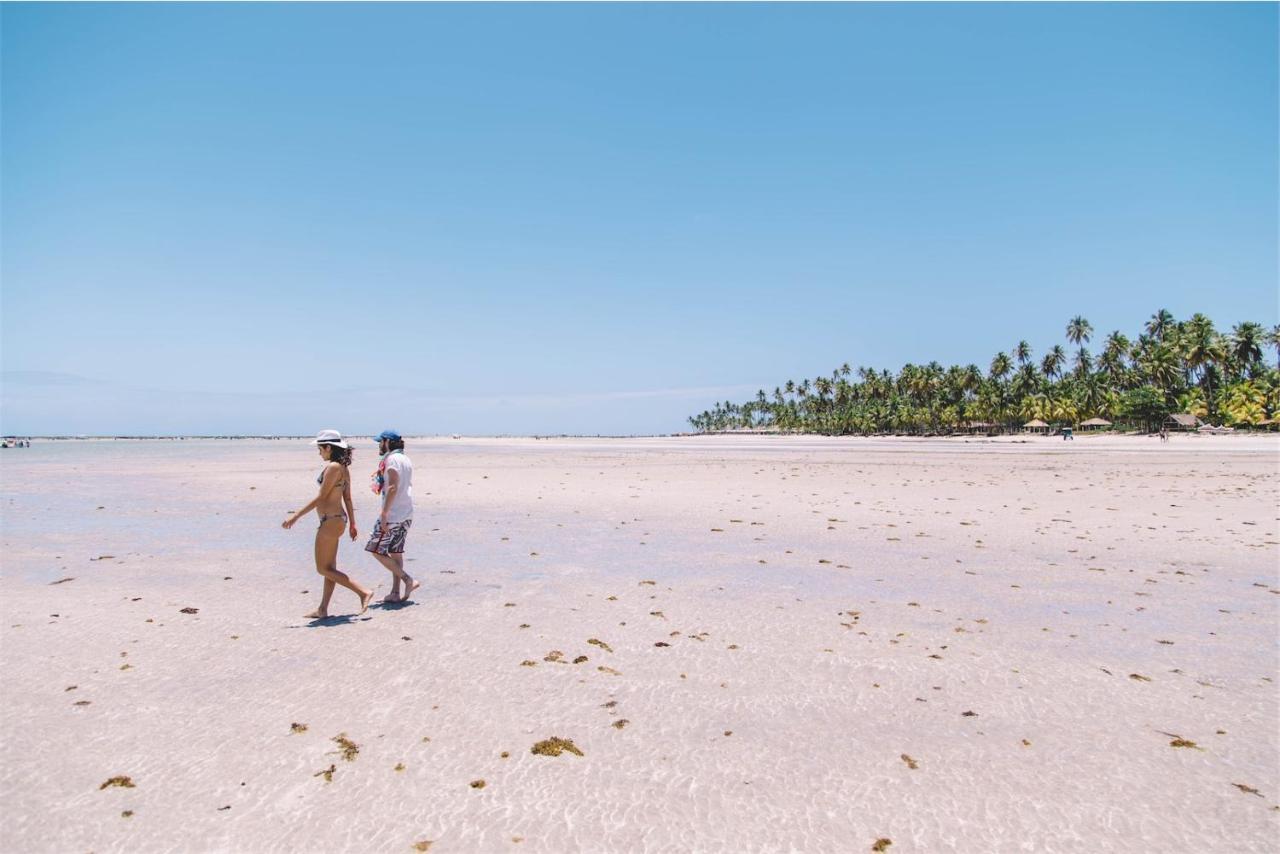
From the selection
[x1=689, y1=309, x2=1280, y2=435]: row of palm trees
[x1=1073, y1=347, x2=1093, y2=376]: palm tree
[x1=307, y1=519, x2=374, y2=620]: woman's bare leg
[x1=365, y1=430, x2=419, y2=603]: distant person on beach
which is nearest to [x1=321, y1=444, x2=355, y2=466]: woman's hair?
[x1=365, y1=430, x2=419, y2=603]: distant person on beach

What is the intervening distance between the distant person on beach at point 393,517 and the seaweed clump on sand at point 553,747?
4716 millimetres

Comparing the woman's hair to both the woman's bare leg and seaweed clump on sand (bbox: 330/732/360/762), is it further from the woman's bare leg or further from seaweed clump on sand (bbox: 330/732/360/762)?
seaweed clump on sand (bbox: 330/732/360/762)

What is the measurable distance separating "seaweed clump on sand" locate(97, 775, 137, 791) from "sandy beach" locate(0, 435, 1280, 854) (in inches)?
1.4

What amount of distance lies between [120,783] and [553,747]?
298 centimetres

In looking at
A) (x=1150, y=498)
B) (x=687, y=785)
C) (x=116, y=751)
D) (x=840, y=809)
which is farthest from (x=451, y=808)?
(x=1150, y=498)

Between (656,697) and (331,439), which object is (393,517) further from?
(656,697)

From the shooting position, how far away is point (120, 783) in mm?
4539

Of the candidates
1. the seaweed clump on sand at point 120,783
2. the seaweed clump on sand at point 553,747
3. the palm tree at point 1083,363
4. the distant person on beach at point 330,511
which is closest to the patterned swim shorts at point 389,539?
the distant person on beach at point 330,511

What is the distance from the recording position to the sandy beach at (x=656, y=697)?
4152 mm

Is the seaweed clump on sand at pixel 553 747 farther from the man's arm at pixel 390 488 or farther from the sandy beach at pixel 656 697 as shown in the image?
the man's arm at pixel 390 488

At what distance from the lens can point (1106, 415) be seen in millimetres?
119125

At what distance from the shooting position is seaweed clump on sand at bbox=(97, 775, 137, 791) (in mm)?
4512

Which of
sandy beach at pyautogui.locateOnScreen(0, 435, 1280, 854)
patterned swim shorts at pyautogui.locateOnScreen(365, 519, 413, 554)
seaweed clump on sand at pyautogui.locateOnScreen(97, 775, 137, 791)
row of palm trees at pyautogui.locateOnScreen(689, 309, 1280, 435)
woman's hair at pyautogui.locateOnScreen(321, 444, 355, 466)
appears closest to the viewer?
sandy beach at pyautogui.locateOnScreen(0, 435, 1280, 854)

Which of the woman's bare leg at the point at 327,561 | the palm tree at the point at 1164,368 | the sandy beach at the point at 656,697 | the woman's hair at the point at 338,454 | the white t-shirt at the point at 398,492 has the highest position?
the palm tree at the point at 1164,368
